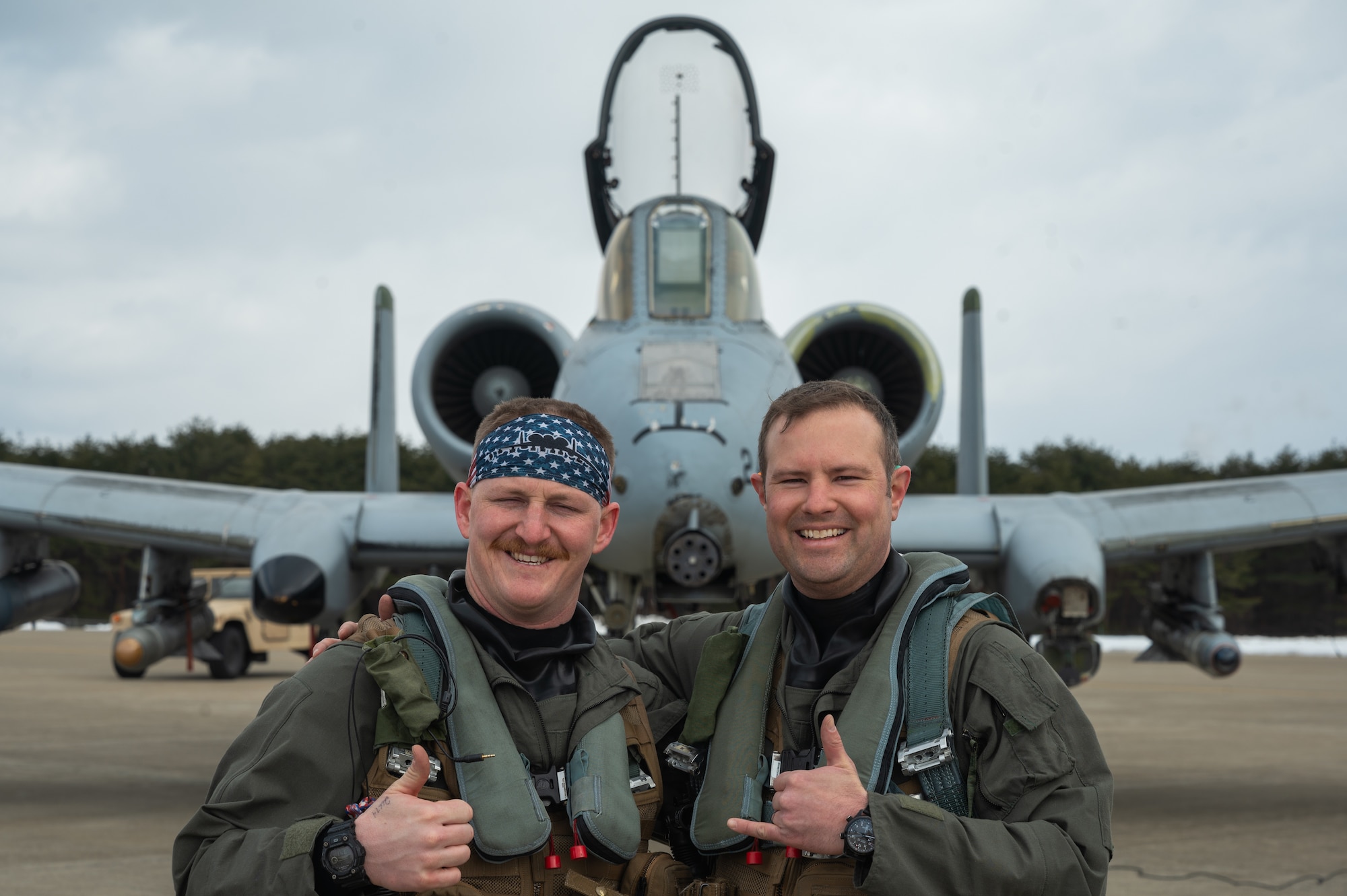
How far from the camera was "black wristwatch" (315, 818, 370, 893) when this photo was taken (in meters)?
1.56

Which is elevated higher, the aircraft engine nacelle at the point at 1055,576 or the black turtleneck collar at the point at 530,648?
the aircraft engine nacelle at the point at 1055,576

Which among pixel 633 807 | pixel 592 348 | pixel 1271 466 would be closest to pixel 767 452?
pixel 633 807

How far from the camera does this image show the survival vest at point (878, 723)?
179 cm

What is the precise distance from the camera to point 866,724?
5.88 ft

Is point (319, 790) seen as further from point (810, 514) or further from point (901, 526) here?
point (901, 526)

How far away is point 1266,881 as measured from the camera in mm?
Answer: 4824

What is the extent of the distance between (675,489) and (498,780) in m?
4.13

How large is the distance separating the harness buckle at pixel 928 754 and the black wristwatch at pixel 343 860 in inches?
34.3

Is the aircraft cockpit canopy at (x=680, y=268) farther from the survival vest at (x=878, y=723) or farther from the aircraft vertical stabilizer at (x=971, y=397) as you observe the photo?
the survival vest at (x=878, y=723)

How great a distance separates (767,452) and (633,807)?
70 centimetres

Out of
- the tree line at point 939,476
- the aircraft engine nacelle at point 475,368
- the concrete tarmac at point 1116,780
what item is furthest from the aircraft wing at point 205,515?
the tree line at point 939,476

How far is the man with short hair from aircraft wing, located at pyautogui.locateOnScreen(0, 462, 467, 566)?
5.92 meters

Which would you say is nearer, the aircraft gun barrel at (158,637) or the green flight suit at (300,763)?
the green flight suit at (300,763)

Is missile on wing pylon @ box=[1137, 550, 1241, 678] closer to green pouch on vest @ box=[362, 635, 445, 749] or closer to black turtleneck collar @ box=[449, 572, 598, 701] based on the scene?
black turtleneck collar @ box=[449, 572, 598, 701]
